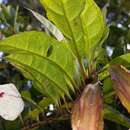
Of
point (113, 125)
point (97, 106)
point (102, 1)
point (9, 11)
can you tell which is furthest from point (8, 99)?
point (102, 1)

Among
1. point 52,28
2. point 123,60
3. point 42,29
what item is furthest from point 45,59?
point 42,29

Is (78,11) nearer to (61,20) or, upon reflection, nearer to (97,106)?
(61,20)

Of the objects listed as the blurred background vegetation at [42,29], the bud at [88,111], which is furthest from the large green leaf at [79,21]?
the blurred background vegetation at [42,29]

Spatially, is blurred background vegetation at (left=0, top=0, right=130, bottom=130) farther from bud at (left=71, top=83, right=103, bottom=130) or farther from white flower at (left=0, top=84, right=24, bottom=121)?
bud at (left=71, top=83, right=103, bottom=130)

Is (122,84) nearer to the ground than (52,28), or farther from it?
nearer to the ground

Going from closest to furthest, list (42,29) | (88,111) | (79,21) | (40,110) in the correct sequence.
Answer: (88,111) → (79,21) → (40,110) → (42,29)

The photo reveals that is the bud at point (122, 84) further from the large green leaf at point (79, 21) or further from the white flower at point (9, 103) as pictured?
the white flower at point (9, 103)

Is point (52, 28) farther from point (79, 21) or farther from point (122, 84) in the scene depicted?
point (122, 84)
